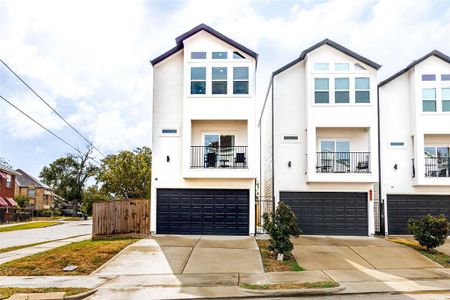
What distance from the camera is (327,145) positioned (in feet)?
68.8

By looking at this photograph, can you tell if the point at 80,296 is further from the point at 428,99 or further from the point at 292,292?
the point at 428,99

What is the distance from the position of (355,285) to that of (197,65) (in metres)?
12.8

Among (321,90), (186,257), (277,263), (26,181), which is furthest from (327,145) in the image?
(26,181)

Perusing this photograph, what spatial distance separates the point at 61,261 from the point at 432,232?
13116mm

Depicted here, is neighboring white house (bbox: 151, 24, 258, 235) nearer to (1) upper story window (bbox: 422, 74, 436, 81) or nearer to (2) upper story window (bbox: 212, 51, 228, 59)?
(2) upper story window (bbox: 212, 51, 228, 59)

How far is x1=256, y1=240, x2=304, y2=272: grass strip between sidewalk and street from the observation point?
12.6m

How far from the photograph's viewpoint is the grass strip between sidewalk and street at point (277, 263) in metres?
12.6

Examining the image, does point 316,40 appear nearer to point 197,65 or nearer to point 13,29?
point 197,65

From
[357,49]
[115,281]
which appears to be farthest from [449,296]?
[357,49]

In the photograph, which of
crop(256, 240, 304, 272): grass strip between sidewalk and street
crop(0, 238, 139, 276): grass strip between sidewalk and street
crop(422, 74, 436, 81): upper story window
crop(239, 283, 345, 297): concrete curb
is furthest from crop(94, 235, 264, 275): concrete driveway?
crop(422, 74, 436, 81): upper story window

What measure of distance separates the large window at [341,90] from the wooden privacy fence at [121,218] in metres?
10.4

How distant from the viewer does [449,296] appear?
9602 mm

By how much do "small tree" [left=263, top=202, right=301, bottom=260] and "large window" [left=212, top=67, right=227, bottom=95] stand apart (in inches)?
292

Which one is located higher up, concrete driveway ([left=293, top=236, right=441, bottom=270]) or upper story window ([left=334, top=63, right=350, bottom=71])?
upper story window ([left=334, top=63, right=350, bottom=71])
